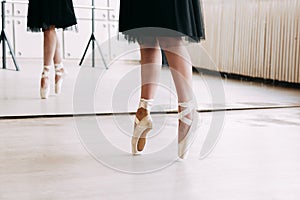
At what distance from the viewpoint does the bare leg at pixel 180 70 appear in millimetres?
1609

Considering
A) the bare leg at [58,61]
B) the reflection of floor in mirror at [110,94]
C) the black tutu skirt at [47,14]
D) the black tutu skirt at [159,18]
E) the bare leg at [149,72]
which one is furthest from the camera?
the bare leg at [58,61]

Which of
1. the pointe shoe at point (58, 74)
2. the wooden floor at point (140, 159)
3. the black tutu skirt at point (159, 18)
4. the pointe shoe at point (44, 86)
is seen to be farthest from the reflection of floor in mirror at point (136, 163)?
the pointe shoe at point (58, 74)

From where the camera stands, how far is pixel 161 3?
1562 mm

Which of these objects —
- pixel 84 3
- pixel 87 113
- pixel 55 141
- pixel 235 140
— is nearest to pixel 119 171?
pixel 55 141

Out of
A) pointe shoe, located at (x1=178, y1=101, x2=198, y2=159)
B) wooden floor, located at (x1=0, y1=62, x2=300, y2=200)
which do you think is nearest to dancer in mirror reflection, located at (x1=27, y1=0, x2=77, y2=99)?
wooden floor, located at (x1=0, y1=62, x2=300, y2=200)

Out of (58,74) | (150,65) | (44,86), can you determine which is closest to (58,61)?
(58,74)

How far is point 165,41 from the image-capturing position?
1626mm

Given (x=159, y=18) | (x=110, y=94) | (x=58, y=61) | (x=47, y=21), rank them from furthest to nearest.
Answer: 1. (x=110, y=94)
2. (x=58, y=61)
3. (x=47, y=21)
4. (x=159, y=18)

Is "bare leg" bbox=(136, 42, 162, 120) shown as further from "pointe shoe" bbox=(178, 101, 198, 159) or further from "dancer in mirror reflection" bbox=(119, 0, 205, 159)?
"pointe shoe" bbox=(178, 101, 198, 159)

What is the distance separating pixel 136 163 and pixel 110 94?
1.67 meters

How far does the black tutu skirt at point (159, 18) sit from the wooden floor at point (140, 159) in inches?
17.0

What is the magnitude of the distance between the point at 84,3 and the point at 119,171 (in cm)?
468

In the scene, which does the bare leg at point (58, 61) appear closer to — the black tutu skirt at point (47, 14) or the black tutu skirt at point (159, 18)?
the black tutu skirt at point (47, 14)

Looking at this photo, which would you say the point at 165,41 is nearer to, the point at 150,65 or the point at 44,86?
the point at 150,65
